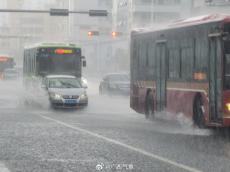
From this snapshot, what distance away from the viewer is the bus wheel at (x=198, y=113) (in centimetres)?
1995

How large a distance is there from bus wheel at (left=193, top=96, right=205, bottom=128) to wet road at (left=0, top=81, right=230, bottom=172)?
0.31 meters

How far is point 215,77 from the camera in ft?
61.1

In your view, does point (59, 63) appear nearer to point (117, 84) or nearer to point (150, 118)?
point (117, 84)

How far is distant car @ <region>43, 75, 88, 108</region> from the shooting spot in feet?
104

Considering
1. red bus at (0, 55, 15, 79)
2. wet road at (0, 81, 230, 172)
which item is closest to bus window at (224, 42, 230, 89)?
wet road at (0, 81, 230, 172)

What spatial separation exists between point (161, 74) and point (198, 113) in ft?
10.9

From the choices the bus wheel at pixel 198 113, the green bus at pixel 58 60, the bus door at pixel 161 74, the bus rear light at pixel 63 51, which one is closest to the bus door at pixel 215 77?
the bus wheel at pixel 198 113

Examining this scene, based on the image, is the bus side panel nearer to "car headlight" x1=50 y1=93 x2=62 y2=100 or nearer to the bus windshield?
"car headlight" x1=50 y1=93 x2=62 y2=100

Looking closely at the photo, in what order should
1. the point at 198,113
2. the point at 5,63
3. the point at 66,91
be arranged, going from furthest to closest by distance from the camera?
the point at 5,63
the point at 66,91
the point at 198,113

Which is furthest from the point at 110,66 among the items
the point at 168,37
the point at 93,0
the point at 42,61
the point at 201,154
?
the point at 201,154

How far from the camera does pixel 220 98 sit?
720 inches

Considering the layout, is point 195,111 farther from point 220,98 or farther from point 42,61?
point 42,61

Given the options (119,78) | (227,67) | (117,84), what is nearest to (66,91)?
(227,67)

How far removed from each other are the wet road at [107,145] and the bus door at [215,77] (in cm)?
67
